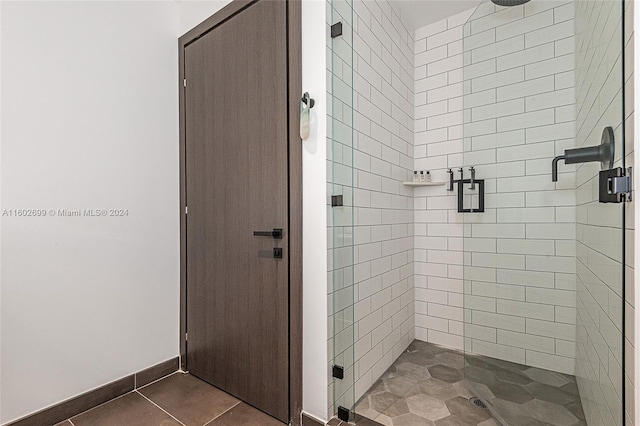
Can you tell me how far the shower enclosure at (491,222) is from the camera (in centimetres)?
115

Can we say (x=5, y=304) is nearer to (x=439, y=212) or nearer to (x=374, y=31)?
(x=374, y=31)

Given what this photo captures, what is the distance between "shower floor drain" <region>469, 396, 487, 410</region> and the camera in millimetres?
1712

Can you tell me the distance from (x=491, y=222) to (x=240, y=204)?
1.34m

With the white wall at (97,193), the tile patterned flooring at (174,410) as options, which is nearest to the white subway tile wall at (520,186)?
the white wall at (97,193)

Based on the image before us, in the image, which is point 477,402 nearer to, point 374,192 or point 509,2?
point 374,192

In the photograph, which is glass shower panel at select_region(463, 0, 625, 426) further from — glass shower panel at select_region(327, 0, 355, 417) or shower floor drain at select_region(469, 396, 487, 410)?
glass shower panel at select_region(327, 0, 355, 417)

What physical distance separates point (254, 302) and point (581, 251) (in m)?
1.51

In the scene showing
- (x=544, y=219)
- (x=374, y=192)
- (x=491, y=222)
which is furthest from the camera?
(x=374, y=192)

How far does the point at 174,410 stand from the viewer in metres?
1.82

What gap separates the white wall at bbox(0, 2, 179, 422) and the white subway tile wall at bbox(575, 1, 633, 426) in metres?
2.23

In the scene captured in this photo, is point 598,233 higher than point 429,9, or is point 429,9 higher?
point 429,9

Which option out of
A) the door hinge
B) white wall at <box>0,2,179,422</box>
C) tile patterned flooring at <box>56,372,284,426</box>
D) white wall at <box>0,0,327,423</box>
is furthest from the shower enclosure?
white wall at <box>0,2,179,422</box>

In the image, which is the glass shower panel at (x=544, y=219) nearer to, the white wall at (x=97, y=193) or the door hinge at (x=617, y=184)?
the door hinge at (x=617, y=184)

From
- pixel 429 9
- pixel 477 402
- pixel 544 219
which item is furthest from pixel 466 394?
pixel 429 9
